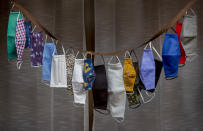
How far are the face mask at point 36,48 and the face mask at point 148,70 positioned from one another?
920 millimetres

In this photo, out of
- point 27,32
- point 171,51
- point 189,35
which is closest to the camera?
point 171,51

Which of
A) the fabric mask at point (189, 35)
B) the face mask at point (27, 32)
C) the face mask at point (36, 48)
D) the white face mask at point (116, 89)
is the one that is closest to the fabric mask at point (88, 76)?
the white face mask at point (116, 89)

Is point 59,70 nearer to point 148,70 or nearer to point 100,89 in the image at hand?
point 100,89

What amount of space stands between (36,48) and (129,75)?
87 centimetres

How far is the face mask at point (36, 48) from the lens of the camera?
86.9 inches

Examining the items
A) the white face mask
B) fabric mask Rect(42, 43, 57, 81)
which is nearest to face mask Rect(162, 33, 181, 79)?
the white face mask

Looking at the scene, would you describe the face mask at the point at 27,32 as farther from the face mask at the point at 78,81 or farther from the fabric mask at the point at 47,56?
the face mask at the point at 78,81

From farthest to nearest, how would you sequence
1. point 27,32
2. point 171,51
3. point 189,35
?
point 27,32, point 189,35, point 171,51

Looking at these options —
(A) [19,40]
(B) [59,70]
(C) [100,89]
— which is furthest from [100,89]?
(A) [19,40]

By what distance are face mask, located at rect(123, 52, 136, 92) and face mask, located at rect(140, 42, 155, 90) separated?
8 cm

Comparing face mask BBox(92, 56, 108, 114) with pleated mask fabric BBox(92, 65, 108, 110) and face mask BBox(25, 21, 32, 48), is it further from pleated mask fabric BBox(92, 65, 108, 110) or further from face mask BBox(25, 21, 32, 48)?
face mask BBox(25, 21, 32, 48)

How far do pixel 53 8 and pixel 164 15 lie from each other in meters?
1.38

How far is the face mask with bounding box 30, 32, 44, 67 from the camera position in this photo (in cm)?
221

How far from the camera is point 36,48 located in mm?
2215
